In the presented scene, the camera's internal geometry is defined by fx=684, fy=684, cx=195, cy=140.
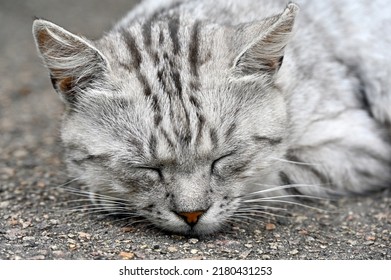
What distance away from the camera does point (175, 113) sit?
2.91m

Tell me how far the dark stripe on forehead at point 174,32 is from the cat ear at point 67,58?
1.11ft

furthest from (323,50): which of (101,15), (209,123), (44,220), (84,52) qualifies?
(101,15)

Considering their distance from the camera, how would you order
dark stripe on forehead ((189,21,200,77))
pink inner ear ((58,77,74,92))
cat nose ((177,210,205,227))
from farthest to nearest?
pink inner ear ((58,77,74,92))
dark stripe on forehead ((189,21,200,77))
cat nose ((177,210,205,227))

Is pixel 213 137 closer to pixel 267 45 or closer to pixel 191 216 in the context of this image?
pixel 191 216

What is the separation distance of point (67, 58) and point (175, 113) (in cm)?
55

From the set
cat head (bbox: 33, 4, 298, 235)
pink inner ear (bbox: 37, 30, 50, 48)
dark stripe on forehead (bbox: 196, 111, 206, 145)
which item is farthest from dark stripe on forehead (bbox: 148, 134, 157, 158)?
pink inner ear (bbox: 37, 30, 50, 48)

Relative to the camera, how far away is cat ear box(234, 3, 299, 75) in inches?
117

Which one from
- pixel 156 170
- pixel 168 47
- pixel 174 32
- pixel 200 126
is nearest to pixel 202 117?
pixel 200 126

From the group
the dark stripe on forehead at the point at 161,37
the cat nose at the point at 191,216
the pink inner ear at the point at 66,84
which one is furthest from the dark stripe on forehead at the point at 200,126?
the pink inner ear at the point at 66,84

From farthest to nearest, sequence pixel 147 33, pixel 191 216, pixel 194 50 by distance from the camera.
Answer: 1. pixel 147 33
2. pixel 194 50
3. pixel 191 216

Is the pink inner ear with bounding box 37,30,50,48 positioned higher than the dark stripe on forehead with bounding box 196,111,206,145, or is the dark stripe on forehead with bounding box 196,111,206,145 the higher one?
the pink inner ear with bounding box 37,30,50,48

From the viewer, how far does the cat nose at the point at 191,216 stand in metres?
2.90

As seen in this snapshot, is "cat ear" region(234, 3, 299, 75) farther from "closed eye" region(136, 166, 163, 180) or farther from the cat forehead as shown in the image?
"closed eye" region(136, 166, 163, 180)

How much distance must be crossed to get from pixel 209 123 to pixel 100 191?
0.70 metres
